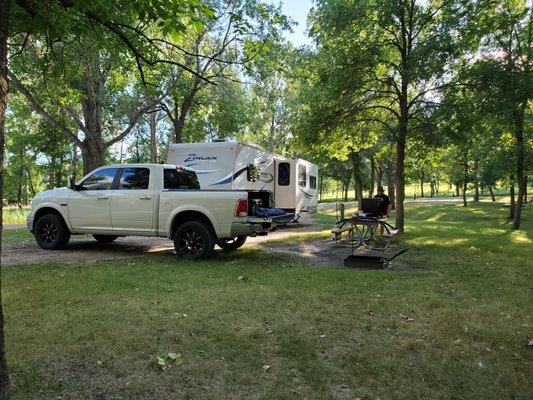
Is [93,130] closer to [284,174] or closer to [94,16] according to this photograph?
[284,174]

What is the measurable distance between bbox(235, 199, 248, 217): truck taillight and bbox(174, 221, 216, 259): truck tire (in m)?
0.75

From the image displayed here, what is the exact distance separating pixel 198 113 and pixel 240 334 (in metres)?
21.4

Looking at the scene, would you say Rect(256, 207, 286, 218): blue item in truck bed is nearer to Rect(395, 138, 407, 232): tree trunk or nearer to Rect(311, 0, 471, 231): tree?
Rect(311, 0, 471, 231): tree

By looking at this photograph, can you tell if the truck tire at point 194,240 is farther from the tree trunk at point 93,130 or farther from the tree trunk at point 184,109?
the tree trunk at point 184,109

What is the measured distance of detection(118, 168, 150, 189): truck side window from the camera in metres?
9.25

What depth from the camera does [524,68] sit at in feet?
36.6

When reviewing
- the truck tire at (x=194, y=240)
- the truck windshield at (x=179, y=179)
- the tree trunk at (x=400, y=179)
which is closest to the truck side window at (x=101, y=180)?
the truck windshield at (x=179, y=179)

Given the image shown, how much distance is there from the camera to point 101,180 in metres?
9.58

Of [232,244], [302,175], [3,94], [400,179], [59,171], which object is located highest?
[59,171]

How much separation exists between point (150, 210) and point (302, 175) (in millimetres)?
10037

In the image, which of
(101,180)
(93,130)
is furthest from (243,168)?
(93,130)

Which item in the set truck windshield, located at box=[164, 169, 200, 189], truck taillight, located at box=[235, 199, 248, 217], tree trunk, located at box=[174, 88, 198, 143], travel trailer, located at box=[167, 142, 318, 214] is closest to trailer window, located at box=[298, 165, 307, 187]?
travel trailer, located at box=[167, 142, 318, 214]

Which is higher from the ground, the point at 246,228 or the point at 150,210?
the point at 150,210

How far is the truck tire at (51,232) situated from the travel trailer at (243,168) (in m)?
5.10
